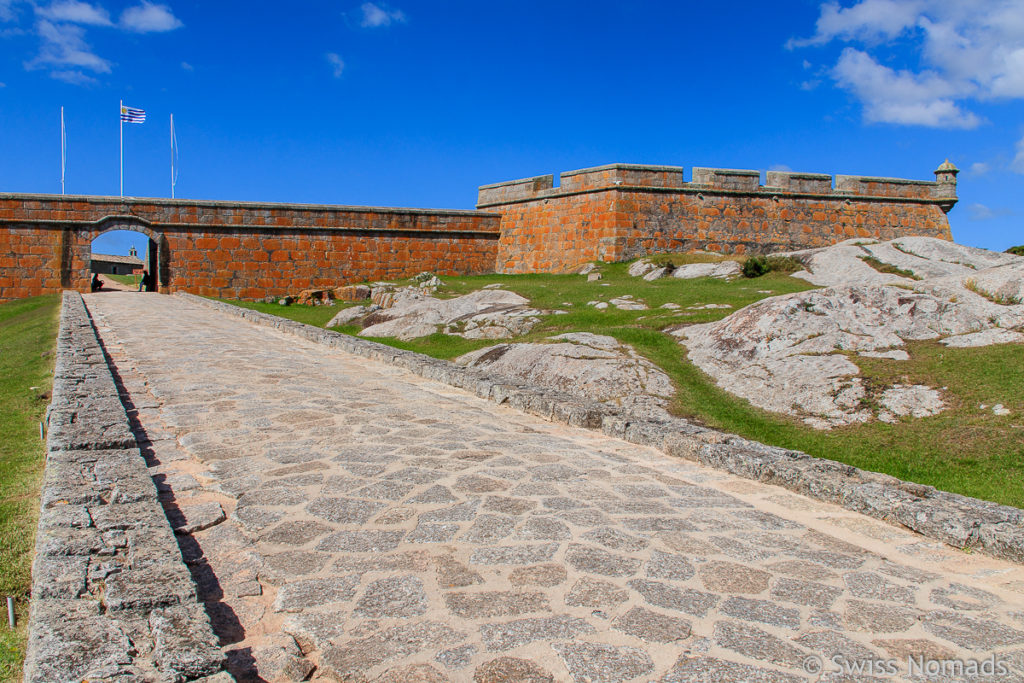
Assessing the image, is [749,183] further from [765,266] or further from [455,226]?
[455,226]

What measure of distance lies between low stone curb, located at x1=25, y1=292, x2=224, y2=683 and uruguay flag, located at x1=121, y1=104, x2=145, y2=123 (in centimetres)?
2721

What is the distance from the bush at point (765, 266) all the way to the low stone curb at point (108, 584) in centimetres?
1497

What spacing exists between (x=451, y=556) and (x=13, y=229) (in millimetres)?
26199

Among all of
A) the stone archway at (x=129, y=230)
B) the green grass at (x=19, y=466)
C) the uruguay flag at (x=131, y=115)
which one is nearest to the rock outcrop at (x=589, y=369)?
the green grass at (x=19, y=466)

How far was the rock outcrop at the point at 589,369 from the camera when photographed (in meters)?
8.31

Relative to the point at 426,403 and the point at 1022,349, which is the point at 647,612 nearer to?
the point at 426,403

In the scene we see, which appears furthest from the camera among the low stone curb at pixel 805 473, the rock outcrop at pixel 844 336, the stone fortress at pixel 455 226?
the stone fortress at pixel 455 226

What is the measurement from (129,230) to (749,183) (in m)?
21.3

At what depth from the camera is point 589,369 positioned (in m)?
8.97

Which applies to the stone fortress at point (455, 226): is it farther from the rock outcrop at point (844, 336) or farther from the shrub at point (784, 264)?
the rock outcrop at point (844, 336)

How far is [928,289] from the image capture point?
9.24 meters

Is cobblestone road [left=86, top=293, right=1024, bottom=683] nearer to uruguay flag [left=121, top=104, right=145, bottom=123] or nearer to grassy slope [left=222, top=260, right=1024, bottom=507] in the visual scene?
grassy slope [left=222, top=260, right=1024, bottom=507]

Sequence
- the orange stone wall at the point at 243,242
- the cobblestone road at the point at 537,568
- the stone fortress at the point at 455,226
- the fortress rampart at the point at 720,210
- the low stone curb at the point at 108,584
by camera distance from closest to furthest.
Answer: the low stone curb at the point at 108,584
the cobblestone road at the point at 537,568
the fortress rampart at the point at 720,210
the stone fortress at the point at 455,226
the orange stone wall at the point at 243,242

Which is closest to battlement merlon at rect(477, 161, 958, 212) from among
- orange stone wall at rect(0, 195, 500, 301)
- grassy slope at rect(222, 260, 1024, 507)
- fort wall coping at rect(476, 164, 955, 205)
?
fort wall coping at rect(476, 164, 955, 205)
